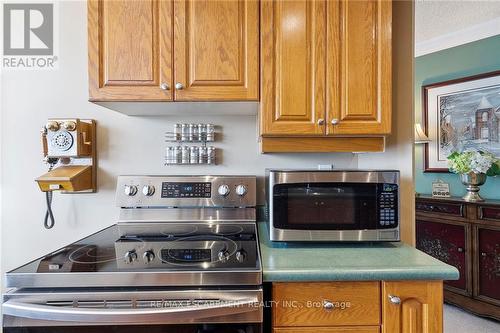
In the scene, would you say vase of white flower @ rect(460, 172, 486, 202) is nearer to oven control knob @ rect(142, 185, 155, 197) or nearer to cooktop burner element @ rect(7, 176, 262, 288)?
cooktop burner element @ rect(7, 176, 262, 288)

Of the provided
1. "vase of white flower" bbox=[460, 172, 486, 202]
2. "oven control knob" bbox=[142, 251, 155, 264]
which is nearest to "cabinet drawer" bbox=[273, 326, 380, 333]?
"oven control knob" bbox=[142, 251, 155, 264]

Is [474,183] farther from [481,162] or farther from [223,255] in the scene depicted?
[223,255]

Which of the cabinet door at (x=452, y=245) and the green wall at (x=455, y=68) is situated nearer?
the cabinet door at (x=452, y=245)

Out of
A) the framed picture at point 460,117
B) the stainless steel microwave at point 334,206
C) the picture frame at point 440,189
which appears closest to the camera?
the stainless steel microwave at point 334,206

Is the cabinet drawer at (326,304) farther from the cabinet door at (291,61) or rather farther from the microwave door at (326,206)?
the cabinet door at (291,61)

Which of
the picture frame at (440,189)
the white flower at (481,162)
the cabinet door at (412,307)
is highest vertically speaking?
the white flower at (481,162)

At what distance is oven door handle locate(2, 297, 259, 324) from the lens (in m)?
0.88

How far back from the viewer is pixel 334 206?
1.23m

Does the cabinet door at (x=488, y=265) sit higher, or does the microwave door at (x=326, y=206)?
the microwave door at (x=326, y=206)

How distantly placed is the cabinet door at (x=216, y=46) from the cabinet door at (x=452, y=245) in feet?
7.05

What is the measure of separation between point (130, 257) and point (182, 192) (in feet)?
1.66

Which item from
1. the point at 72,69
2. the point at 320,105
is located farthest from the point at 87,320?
the point at 72,69

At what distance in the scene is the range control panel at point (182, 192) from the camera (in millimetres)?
1514

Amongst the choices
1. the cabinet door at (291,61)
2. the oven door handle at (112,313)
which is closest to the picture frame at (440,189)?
the cabinet door at (291,61)
